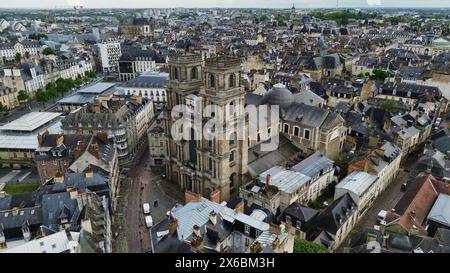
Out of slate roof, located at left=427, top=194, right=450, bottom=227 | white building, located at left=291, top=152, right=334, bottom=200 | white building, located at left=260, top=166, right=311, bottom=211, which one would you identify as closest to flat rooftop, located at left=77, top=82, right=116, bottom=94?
white building, located at left=260, top=166, right=311, bottom=211

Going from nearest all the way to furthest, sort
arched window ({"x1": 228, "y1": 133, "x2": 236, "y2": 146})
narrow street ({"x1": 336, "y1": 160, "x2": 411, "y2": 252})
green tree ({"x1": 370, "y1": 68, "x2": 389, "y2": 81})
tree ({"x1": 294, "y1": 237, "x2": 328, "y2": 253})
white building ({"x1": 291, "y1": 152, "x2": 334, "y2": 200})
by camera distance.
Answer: tree ({"x1": 294, "y1": 237, "x2": 328, "y2": 253})
narrow street ({"x1": 336, "y1": 160, "x2": 411, "y2": 252})
arched window ({"x1": 228, "y1": 133, "x2": 236, "y2": 146})
white building ({"x1": 291, "y1": 152, "x2": 334, "y2": 200})
green tree ({"x1": 370, "y1": 68, "x2": 389, "y2": 81})

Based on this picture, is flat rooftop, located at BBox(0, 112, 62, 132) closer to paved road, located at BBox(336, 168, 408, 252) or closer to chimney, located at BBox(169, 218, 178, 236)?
chimney, located at BBox(169, 218, 178, 236)

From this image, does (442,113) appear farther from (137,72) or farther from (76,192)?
(137,72)

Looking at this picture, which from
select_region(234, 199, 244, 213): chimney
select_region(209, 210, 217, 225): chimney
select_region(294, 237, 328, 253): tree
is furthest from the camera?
select_region(234, 199, 244, 213): chimney

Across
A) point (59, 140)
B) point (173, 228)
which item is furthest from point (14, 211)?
point (173, 228)
